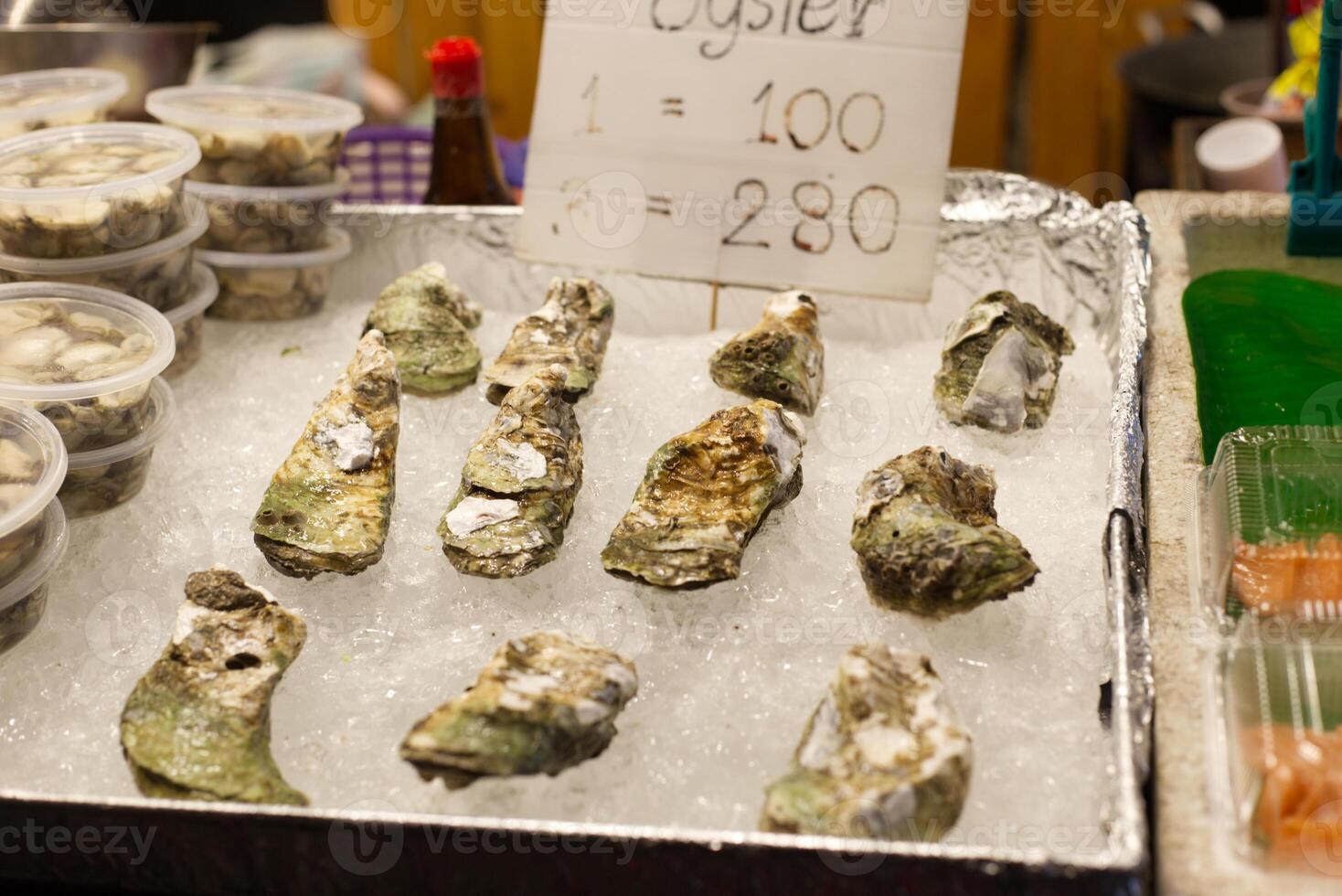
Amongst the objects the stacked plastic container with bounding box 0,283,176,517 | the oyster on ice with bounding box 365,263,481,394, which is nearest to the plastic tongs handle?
the oyster on ice with bounding box 365,263,481,394

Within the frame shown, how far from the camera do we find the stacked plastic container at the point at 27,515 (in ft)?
3.71

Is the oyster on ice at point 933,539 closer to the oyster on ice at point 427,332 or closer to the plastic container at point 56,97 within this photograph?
the oyster on ice at point 427,332

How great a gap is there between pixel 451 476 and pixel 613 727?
507 mm

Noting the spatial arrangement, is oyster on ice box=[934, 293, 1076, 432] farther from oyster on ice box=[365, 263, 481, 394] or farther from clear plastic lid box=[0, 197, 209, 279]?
clear plastic lid box=[0, 197, 209, 279]

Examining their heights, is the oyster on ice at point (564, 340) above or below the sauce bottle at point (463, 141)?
below

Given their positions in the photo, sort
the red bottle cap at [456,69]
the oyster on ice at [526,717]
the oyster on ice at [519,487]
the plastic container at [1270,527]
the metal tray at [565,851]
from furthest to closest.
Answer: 1. the red bottle cap at [456,69]
2. the oyster on ice at [519,487]
3. the plastic container at [1270,527]
4. the oyster on ice at [526,717]
5. the metal tray at [565,851]

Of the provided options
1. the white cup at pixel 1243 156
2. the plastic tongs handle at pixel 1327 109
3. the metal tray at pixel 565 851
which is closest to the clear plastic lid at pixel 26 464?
the metal tray at pixel 565 851

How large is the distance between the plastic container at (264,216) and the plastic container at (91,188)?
12 cm

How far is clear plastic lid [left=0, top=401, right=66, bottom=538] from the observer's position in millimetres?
1108

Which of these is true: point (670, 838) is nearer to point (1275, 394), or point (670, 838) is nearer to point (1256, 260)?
point (1275, 394)

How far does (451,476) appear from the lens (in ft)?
4.78

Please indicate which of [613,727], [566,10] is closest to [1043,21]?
[566,10]

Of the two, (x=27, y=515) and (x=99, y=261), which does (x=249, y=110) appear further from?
(x=27, y=515)

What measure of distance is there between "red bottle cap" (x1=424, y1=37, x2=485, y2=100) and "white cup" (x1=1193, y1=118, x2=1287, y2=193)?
53.8 inches
